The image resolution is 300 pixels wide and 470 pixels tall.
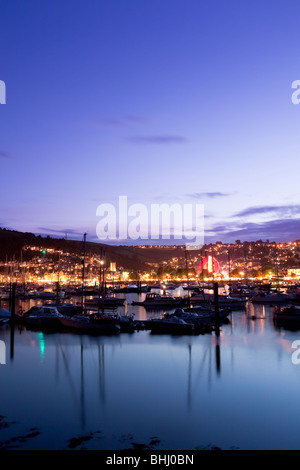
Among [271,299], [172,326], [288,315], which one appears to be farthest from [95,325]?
[271,299]

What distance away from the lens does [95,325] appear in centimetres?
3806

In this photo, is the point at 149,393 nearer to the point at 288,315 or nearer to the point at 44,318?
the point at 44,318

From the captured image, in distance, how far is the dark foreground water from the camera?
557 inches

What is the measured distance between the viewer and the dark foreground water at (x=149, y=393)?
1416cm

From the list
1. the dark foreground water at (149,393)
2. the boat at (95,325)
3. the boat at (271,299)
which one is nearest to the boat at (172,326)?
the dark foreground water at (149,393)

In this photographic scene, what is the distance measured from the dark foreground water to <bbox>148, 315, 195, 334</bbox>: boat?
1.54m

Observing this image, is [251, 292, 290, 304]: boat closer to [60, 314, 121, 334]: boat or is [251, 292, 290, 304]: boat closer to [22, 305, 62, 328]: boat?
[60, 314, 121, 334]: boat

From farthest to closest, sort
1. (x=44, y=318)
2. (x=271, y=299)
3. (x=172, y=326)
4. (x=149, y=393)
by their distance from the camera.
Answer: (x=271, y=299) → (x=44, y=318) → (x=172, y=326) → (x=149, y=393)

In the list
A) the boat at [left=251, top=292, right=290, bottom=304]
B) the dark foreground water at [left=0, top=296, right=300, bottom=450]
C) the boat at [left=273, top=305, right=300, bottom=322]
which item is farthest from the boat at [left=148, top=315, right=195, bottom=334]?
the boat at [left=251, top=292, right=290, bottom=304]

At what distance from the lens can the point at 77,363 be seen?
26.8 m

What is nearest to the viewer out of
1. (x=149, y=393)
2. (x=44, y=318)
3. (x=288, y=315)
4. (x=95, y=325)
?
(x=149, y=393)

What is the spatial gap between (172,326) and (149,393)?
1814cm

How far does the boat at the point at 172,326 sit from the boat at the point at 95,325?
3.45m

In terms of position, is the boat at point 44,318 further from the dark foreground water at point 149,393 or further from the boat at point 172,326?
the boat at point 172,326
